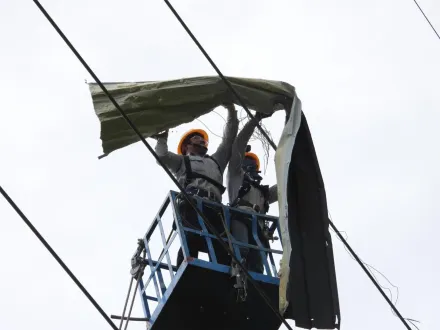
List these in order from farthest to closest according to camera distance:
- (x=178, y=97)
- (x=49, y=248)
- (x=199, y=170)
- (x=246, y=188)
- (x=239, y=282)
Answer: (x=246, y=188), (x=199, y=170), (x=178, y=97), (x=239, y=282), (x=49, y=248)

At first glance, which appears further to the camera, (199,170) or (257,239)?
(199,170)

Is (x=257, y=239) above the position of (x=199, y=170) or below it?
below

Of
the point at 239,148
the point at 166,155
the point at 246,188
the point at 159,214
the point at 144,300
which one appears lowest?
the point at 144,300

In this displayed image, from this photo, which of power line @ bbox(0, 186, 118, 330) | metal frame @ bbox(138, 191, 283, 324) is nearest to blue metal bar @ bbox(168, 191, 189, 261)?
metal frame @ bbox(138, 191, 283, 324)

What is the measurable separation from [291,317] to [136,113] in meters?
3.03

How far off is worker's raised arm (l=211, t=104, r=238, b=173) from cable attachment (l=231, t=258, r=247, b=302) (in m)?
1.66

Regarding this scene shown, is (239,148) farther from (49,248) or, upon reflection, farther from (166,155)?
(49,248)

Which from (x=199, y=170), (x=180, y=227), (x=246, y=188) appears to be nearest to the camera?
(x=180, y=227)

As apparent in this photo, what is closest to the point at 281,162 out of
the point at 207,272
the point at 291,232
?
the point at 291,232

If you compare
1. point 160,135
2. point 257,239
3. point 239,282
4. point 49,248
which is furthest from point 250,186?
point 49,248

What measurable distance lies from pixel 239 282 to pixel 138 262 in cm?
160

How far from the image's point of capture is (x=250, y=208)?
1369 cm

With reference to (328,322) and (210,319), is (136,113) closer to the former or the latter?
(210,319)

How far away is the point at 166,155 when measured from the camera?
1348cm
